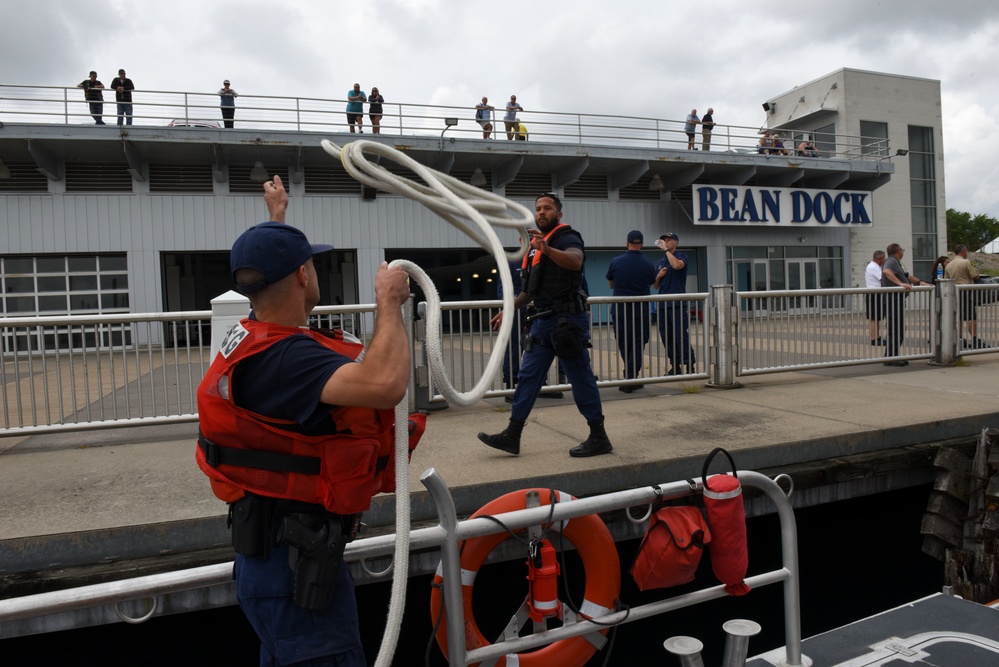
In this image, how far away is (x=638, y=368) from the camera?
7543 millimetres

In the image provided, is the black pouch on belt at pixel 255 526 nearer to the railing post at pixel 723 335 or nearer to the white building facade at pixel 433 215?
the railing post at pixel 723 335

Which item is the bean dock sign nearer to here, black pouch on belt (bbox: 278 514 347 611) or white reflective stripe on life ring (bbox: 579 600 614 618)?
white reflective stripe on life ring (bbox: 579 600 614 618)

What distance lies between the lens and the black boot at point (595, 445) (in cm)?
462

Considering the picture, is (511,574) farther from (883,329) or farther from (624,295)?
(883,329)

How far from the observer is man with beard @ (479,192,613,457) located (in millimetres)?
4641

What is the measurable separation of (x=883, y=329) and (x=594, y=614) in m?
7.87

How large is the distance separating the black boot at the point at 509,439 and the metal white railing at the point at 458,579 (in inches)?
82.6

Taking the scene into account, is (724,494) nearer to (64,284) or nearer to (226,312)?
(226,312)

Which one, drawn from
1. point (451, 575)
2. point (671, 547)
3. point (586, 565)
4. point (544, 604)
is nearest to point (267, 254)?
point (451, 575)

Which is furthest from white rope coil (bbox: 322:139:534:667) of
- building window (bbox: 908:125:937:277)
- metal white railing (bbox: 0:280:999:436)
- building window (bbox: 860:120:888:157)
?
building window (bbox: 908:125:937:277)

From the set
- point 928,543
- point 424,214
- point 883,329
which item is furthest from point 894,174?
point 928,543

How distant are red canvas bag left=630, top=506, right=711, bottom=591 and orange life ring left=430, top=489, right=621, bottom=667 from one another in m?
0.16

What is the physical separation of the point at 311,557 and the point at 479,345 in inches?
202

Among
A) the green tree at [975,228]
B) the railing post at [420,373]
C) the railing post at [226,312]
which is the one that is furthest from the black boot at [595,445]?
the green tree at [975,228]
